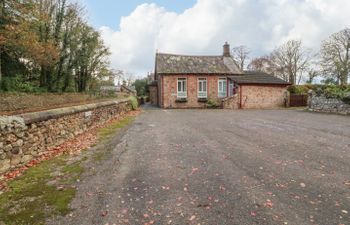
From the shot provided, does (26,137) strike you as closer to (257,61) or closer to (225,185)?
(225,185)

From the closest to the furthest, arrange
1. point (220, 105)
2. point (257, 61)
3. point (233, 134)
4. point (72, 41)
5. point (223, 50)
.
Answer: point (233, 134), point (220, 105), point (72, 41), point (223, 50), point (257, 61)

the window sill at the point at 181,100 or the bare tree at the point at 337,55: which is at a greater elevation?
the bare tree at the point at 337,55

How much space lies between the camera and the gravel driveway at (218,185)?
3242mm

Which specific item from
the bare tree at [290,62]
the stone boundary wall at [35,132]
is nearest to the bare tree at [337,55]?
the bare tree at [290,62]

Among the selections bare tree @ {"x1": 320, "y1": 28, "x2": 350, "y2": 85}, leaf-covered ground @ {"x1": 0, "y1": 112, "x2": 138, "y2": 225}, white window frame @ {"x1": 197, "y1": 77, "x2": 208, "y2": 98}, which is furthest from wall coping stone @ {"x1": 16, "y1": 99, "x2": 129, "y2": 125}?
bare tree @ {"x1": 320, "y1": 28, "x2": 350, "y2": 85}

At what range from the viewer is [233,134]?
9.02 metres

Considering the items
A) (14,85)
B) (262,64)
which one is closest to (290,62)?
(262,64)

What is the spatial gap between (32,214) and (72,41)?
88.5 ft

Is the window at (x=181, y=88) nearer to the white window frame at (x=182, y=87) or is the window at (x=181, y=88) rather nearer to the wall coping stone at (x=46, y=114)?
the white window frame at (x=182, y=87)

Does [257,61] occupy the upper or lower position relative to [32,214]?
upper

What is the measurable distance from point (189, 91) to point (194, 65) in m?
3.16

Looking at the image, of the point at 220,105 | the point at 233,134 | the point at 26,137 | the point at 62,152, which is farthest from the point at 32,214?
the point at 220,105

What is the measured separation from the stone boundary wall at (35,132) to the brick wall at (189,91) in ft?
Result: 52.4

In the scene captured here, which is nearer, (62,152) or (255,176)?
(255,176)
